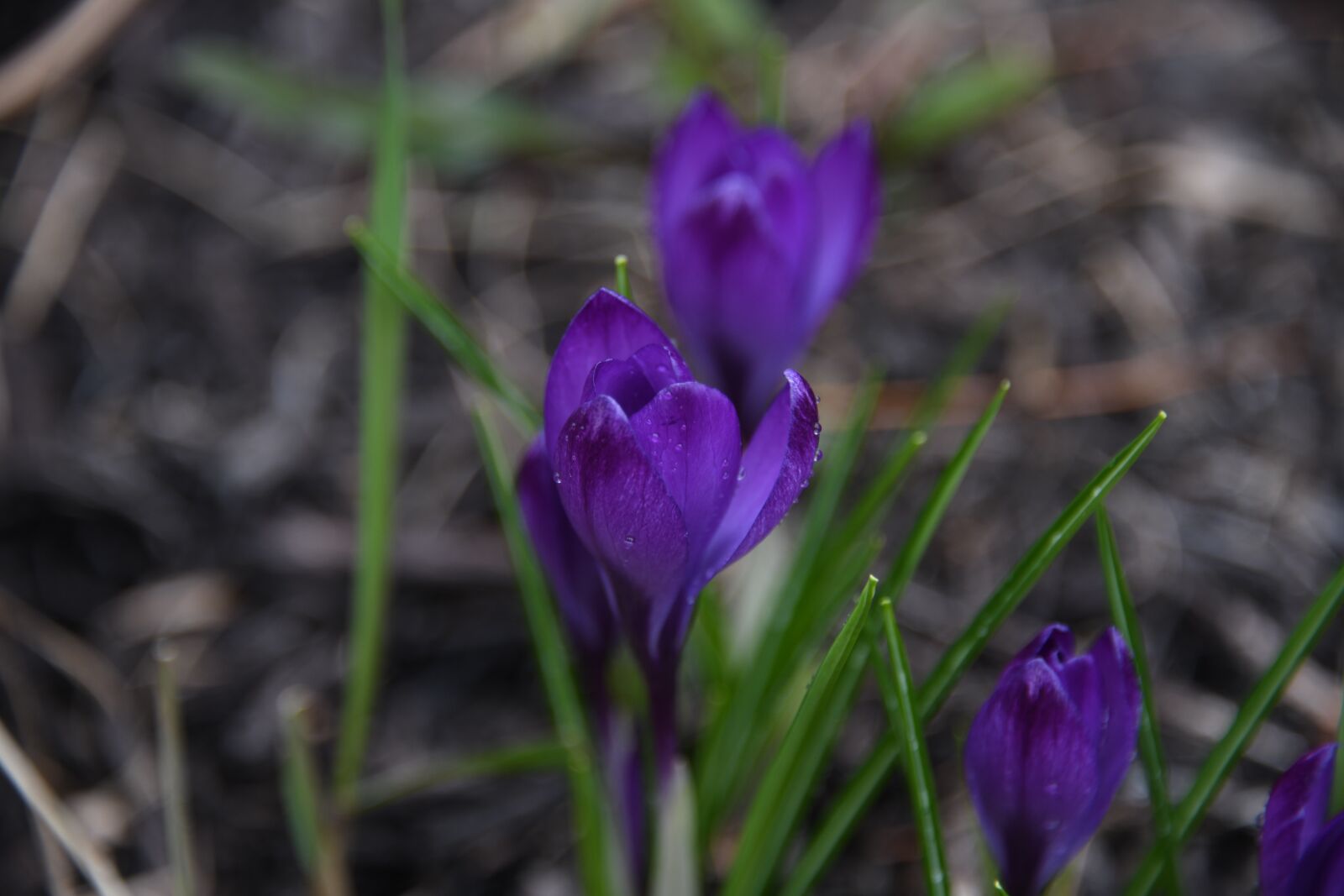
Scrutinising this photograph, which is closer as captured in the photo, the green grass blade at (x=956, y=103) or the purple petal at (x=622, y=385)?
the purple petal at (x=622, y=385)

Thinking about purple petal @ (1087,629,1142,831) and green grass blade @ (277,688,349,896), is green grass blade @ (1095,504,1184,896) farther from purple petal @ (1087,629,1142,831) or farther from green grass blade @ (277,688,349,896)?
green grass blade @ (277,688,349,896)

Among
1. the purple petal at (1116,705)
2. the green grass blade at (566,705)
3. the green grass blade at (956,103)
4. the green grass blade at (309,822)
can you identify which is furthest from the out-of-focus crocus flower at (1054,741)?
the green grass blade at (956,103)

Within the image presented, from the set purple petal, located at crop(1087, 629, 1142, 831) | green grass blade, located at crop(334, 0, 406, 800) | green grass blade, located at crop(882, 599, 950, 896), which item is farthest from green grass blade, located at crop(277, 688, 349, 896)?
purple petal, located at crop(1087, 629, 1142, 831)

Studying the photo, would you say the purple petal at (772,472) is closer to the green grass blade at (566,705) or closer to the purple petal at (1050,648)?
the purple petal at (1050,648)

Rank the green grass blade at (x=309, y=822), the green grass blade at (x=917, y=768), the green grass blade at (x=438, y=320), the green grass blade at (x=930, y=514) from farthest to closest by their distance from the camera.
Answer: the green grass blade at (x=309, y=822) → the green grass blade at (x=438, y=320) → the green grass blade at (x=930, y=514) → the green grass blade at (x=917, y=768)

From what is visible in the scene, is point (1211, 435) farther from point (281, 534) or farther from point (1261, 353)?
point (281, 534)

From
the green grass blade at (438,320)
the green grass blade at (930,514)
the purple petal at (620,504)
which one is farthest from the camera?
the green grass blade at (438,320)
